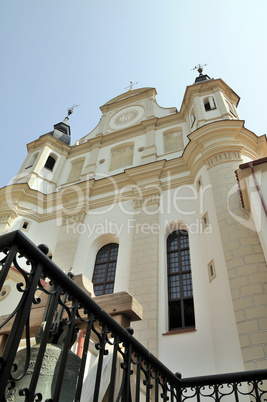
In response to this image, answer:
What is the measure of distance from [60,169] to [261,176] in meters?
13.8

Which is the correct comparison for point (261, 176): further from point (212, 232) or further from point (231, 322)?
point (231, 322)

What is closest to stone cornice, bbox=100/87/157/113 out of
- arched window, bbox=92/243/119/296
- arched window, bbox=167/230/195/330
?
arched window, bbox=92/243/119/296

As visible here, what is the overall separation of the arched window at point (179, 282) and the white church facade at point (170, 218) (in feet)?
0.11

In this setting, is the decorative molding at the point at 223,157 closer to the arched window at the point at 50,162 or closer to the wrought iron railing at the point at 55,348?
the wrought iron railing at the point at 55,348

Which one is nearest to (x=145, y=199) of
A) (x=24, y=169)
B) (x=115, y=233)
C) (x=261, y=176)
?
(x=115, y=233)

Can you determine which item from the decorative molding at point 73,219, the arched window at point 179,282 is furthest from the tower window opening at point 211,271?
the decorative molding at point 73,219

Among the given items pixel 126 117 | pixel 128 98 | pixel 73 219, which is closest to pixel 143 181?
pixel 73 219

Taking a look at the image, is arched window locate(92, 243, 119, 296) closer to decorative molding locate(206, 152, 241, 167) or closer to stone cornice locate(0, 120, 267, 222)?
stone cornice locate(0, 120, 267, 222)

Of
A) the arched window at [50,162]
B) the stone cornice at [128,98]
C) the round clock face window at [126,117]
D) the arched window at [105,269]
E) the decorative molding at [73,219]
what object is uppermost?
the stone cornice at [128,98]

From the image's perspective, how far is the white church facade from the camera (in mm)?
8086

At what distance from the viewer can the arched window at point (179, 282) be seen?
9336mm

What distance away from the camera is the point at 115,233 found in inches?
511

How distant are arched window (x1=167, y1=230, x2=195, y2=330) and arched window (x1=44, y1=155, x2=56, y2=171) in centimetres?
1084

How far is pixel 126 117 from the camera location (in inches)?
823
